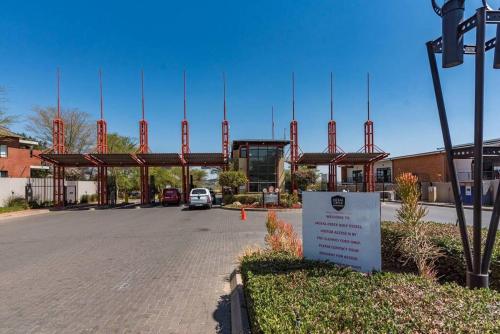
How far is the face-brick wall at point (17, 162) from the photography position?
3350cm

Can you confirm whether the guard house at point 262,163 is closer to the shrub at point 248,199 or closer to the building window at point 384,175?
the shrub at point 248,199

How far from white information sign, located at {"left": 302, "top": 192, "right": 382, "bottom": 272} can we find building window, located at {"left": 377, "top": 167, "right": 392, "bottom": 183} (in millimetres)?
45139

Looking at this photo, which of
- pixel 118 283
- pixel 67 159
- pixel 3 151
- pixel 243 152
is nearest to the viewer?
pixel 118 283

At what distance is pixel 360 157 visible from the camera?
3127 centimetres

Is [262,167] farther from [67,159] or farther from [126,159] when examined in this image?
[67,159]

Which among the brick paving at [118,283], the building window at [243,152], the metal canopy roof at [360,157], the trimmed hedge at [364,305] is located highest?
the building window at [243,152]

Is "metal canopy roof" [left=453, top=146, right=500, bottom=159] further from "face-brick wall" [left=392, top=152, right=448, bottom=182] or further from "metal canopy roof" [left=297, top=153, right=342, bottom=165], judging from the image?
"face-brick wall" [left=392, top=152, right=448, bottom=182]

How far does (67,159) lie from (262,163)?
61.0 ft

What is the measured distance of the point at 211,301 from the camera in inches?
215

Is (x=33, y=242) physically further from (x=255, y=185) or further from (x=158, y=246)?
(x=255, y=185)

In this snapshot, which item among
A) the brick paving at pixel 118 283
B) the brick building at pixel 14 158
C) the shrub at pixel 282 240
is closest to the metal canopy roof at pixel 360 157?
the brick paving at pixel 118 283

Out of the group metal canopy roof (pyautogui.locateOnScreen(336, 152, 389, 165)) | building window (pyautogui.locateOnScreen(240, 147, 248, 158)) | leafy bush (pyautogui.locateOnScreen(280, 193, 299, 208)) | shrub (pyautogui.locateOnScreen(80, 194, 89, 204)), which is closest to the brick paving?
leafy bush (pyautogui.locateOnScreen(280, 193, 299, 208))

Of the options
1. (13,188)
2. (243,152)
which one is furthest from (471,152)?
(243,152)

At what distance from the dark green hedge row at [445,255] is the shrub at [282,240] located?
1711 millimetres
